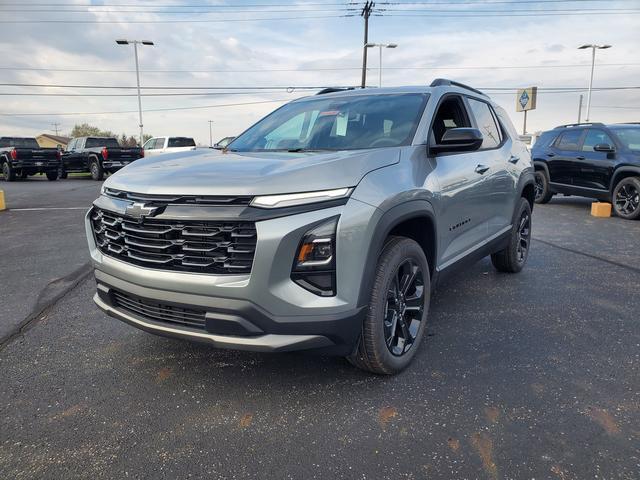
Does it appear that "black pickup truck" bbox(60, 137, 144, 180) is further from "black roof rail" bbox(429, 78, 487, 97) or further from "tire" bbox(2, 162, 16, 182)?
"black roof rail" bbox(429, 78, 487, 97)

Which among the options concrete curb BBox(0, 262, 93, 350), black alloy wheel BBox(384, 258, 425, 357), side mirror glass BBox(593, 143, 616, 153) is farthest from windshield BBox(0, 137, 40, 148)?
black alloy wheel BBox(384, 258, 425, 357)

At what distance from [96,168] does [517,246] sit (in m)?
20.5

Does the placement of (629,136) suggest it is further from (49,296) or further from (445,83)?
(49,296)

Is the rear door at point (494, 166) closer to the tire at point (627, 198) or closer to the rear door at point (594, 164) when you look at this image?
the tire at point (627, 198)

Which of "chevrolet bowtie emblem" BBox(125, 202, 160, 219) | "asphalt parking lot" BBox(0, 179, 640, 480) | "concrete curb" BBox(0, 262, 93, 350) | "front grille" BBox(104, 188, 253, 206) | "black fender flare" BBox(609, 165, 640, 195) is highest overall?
"front grille" BBox(104, 188, 253, 206)

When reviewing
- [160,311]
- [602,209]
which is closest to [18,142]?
[602,209]

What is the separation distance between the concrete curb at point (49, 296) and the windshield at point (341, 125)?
2187 mm

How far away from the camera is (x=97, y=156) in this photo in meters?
21.3

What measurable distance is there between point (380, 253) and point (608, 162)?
29.5ft

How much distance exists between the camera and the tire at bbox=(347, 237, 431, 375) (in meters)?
2.71

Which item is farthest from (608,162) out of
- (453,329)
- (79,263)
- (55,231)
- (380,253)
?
(55,231)

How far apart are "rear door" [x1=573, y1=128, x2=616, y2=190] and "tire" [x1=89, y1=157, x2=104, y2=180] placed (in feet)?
61.8

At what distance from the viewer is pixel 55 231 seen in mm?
8008

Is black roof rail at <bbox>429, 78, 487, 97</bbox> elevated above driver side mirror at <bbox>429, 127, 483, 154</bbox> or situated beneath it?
elevated above
